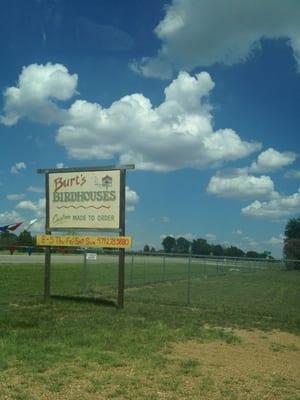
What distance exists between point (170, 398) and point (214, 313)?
811 centimetres

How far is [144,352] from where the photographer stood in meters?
8.77

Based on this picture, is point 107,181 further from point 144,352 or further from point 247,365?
point 247,365

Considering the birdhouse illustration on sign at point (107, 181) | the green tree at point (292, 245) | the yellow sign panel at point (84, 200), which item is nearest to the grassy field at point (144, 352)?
the yellow sign panel at point (84, 200)

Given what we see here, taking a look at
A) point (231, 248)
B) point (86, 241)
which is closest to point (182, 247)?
point (231, 248)

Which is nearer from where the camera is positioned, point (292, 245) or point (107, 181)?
point (107, 181)

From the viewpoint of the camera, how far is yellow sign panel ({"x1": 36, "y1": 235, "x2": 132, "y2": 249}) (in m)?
14.6

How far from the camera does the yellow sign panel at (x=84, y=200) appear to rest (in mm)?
14891

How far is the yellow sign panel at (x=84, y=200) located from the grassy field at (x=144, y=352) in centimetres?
207

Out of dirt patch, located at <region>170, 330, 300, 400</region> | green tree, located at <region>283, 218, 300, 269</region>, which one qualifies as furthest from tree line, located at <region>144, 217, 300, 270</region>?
dirt patch, located at <region>170, 330, 300, 400</region>

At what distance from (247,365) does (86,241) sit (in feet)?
25.1

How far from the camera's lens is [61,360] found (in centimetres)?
799

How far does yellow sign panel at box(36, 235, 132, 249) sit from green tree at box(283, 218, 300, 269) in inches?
464

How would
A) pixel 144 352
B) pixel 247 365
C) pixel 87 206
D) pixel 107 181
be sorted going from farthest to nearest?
1. pixel 87 206
2. pixel 107 181
3. pixel 144 352
4. pixel 247 365

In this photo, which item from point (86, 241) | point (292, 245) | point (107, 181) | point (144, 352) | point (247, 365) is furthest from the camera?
point (292, 245)
